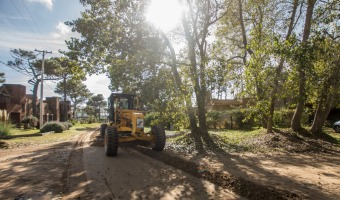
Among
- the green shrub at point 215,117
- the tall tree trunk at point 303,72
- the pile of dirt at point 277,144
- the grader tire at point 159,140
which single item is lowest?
the pile of dirt at point 277,144

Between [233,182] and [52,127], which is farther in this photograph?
[52,127]

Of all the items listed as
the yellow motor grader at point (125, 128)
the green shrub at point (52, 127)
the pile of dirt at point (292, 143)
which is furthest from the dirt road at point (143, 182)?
the green shrub at point (52, 127)

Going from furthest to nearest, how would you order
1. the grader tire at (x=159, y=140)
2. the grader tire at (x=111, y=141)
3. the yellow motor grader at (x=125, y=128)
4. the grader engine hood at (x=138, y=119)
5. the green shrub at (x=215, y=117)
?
the green shrub at (x=215, y=117)
the grader engine hood at (x=138, y=119)
the grader tire at (x=159, y=140)
the yellow motor grader at (x=125, y=128)
the grader tire at (x=111, y=141)

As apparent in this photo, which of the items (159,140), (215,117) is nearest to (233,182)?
(159,140)

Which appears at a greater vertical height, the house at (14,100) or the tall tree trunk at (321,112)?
the house at (14,100)

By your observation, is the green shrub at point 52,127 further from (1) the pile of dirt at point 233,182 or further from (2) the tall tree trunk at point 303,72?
(2) the tall tree trunk at point 303,72

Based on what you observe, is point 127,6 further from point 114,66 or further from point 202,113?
point 202,113

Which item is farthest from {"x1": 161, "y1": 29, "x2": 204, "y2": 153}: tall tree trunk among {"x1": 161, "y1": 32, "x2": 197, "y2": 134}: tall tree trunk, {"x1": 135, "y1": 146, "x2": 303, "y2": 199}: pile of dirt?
{"x1": 135, "y1": 146, "x2": 303, "y2": 199}: pile of dirt

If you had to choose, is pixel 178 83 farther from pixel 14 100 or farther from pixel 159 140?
pixel 14 100

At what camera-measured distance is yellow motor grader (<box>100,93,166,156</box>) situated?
11305mm

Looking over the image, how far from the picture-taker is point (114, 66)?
14.7m

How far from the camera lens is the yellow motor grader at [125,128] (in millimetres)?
11305

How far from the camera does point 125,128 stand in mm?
12617

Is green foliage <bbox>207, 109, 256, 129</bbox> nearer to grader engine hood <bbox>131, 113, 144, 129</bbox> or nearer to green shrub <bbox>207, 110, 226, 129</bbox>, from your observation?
green shrub <bbox>207, 110, 226, 129</bbox>
